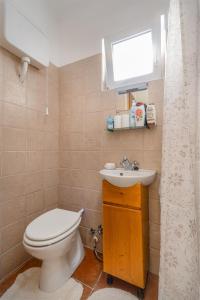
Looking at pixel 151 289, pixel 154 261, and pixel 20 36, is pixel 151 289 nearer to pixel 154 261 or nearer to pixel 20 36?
pixel 154 261

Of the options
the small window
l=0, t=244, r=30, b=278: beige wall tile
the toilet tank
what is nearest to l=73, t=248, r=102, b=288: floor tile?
l=0, t=244, r=30, b=278: beige wall tile

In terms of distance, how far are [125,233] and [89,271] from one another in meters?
0.56

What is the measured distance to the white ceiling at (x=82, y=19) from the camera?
1.38 meters

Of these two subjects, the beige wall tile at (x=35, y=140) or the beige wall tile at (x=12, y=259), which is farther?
the beige wall tile at (x=35, y=140)

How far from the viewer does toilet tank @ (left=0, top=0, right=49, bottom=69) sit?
1172 mm

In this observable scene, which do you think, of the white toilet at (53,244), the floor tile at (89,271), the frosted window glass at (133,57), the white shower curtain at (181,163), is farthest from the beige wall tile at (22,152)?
the white shower curtain at (181,163)

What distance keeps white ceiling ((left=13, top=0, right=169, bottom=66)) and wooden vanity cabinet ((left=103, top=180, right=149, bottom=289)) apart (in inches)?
55.7

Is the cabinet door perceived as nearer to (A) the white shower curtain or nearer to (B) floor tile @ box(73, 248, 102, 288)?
(B) floor tile @ box(73, 248, 102, 288)

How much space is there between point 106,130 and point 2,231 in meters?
1.21

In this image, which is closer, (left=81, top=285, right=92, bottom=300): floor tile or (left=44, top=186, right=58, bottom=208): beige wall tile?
(left=81, top=285, right=92, bottom=300): floor tile

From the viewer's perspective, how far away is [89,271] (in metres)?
1.34

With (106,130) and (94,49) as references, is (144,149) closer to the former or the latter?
(106,130)

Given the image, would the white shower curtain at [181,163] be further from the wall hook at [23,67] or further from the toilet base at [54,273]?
the wall hook at [23,67]

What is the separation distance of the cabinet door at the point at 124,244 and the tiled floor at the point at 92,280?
125 mm
